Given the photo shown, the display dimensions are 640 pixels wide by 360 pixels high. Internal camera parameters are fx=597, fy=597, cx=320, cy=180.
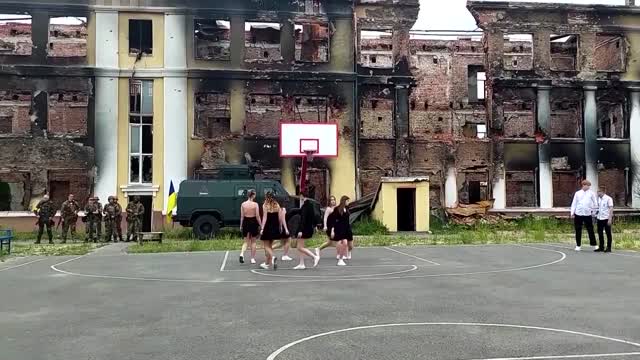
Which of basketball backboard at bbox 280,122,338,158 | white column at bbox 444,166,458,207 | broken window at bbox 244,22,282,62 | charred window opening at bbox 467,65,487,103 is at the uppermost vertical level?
broken window at bbox 244,22,282,62

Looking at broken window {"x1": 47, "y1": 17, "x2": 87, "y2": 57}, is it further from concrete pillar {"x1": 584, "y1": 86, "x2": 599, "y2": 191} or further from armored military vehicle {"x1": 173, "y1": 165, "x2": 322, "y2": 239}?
concrete pillar {"x1": 584, "y1": 86, "x2": 599, "y2": 191}

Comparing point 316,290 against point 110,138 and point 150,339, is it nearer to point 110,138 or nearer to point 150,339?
point 150,339

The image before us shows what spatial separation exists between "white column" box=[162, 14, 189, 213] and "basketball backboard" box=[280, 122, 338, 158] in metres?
5.07

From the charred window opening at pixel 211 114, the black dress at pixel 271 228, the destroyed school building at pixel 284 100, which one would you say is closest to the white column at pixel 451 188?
the destroyed school building at pixel 284 100

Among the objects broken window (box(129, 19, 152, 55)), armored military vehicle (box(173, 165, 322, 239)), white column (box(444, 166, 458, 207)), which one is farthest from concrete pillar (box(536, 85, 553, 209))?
broken window (box(129, 19, 152, 55))

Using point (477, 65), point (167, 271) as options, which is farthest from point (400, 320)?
point (477, 65)

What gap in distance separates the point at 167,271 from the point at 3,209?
Answer: 19668 millimetres

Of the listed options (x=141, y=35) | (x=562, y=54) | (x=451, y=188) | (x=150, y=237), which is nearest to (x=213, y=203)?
(x=150, y=237)

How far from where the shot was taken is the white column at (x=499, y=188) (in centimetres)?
3151

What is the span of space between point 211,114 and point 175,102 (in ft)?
7.27

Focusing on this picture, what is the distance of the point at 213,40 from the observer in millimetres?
32500

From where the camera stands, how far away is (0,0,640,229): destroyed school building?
29.0m

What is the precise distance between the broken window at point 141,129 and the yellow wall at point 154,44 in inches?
35.0

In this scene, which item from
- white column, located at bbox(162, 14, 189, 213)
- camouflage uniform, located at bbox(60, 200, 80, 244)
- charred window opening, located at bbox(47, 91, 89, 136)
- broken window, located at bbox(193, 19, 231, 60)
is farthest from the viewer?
broken window, located at bbox(193, 19, 231, 60)
